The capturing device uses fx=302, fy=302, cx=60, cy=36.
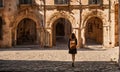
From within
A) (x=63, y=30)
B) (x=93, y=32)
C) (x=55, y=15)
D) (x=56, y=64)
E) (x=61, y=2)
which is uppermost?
(x=61, y=2)

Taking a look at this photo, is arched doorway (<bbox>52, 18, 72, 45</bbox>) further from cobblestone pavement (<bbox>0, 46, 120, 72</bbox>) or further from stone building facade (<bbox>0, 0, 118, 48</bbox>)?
cobblestone pavement (<bbox>0, 46, 120, 72</bbox>)

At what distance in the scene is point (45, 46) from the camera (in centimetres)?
3022

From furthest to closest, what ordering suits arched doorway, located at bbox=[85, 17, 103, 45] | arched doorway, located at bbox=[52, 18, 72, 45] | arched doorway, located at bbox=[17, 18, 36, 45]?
arched doorway, located at bbox=[52, 18, 72, 45] → arched doorway, located at bbox=[85, 17, 103, 45] → arched doorway, located at bbox=[17, 18, 36, 45]

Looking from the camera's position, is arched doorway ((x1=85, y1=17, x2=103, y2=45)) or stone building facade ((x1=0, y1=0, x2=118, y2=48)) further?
arched doorway ((x1=85, y1=17, x2=103, y2=45))

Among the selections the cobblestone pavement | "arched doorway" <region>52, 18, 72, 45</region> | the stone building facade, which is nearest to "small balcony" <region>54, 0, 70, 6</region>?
the stone building facade

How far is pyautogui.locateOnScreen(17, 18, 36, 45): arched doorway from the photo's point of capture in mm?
38000

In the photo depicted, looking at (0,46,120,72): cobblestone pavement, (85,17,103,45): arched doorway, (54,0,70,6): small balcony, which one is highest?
(54,0,70,6): small balcony

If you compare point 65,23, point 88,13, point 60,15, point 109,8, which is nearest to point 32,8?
point 60,15

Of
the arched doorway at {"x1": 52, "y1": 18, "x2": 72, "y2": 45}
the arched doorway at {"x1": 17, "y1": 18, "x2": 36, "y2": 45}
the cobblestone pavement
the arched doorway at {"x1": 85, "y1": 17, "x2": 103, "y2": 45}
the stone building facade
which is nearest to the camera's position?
the cobblestone pavement

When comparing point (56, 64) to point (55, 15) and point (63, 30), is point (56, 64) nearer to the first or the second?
point (55, 15)

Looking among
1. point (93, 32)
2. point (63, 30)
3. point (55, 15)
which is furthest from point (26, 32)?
point (55, 15)

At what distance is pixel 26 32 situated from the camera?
39844mm

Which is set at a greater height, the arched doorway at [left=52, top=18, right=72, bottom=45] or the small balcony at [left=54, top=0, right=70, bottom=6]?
the small balcony at [left=54, top=0, right=70, bottom=6]

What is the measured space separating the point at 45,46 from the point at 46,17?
9.59 ft
